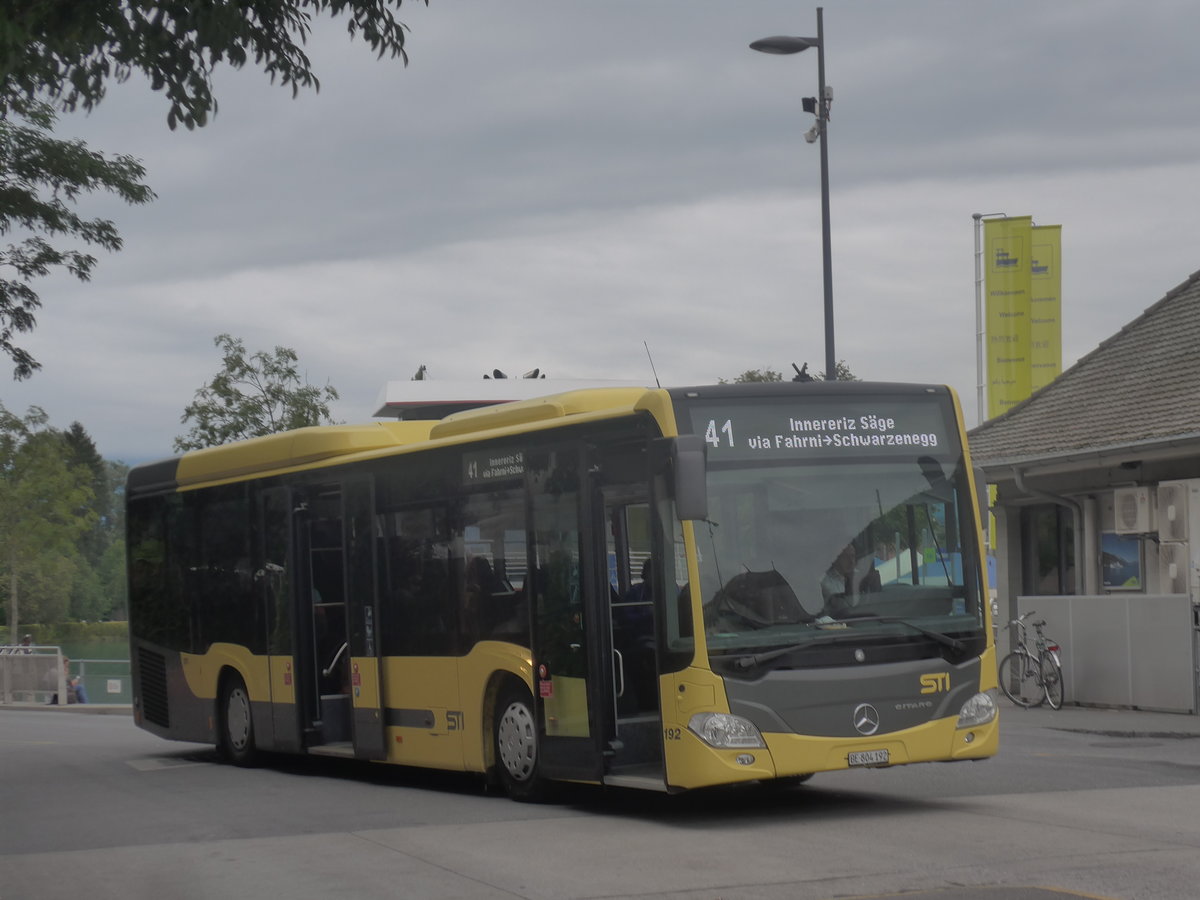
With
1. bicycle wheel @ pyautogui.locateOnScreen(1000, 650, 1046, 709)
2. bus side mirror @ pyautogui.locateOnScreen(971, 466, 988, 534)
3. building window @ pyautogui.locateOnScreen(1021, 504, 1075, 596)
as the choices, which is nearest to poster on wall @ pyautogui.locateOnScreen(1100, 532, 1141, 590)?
building window @ pyautogui.locateOnScreen(1021, 504, 1075, 596)

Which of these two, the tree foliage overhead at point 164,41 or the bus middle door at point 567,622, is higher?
the tree foliage overhead at point 164,41

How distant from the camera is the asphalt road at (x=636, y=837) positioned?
8.86 metres

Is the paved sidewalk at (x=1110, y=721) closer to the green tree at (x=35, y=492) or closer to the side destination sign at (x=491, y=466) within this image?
the side destination sign at (x=491, y=466)

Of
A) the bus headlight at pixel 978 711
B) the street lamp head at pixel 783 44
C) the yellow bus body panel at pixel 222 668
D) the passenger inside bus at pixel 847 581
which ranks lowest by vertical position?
the yellow bus body panel at pixel 222 668

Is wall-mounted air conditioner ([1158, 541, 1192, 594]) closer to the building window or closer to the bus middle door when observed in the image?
the building window

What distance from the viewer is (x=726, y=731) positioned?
11.0 m

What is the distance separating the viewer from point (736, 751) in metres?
11.0

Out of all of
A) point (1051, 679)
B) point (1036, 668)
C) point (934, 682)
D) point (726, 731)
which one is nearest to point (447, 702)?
point (726, 731)

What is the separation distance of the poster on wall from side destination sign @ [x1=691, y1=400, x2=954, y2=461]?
40.8 ft

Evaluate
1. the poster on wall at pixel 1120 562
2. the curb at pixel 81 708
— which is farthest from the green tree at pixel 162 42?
the curb at pixel 81 708

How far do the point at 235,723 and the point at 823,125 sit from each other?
1178 centimetres

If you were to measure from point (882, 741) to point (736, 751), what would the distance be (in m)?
1.04

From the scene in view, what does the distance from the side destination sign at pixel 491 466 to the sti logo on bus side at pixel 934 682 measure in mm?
3411

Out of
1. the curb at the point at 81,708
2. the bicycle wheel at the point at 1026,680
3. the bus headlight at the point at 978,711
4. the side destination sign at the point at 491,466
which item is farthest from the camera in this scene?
the curb at the point at 81,708
